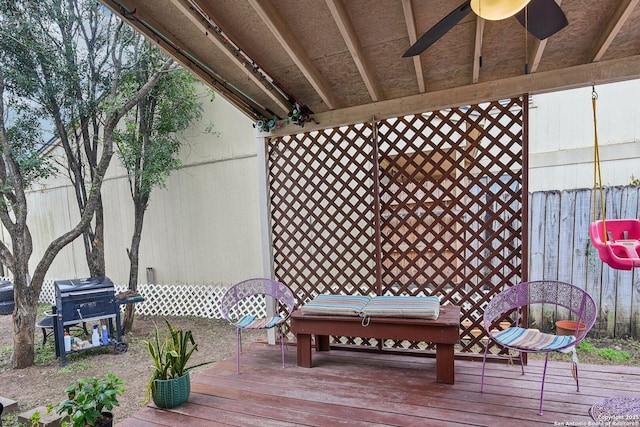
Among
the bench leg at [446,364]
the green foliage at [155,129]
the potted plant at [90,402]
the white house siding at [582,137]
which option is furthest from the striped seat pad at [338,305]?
the green foliage at [155,129]

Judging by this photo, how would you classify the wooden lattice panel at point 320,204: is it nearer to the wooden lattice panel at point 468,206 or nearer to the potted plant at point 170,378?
the wooden lattice panel at point 468,206

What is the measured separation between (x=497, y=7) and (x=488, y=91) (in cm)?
138

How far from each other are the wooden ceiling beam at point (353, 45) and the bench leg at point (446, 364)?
216 cm

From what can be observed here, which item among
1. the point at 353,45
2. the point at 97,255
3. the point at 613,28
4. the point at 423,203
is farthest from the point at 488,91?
the point at 97,255

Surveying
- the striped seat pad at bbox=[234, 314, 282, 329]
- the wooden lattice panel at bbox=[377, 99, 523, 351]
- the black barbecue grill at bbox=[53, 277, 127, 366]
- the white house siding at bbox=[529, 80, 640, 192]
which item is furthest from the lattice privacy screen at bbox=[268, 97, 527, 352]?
the black barbecue grill at bbox=[53, 277, 127, 366]

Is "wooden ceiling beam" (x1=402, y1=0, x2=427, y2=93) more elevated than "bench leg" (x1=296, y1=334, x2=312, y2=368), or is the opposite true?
"wooden ceiling beam" (x1=402, y1=0, x2=427, y2=93)

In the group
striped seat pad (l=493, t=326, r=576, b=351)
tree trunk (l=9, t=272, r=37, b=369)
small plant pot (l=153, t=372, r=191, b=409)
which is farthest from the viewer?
tree trunk (l=9, t=272, r=37, b=369)

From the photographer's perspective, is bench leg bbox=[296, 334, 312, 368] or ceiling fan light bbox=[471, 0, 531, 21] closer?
ceiling fan light bbox=[471, 0, 531, 21]

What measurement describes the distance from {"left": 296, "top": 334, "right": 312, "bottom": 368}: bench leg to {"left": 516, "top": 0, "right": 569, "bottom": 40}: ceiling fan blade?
8.60 feet

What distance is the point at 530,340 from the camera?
2.29 m

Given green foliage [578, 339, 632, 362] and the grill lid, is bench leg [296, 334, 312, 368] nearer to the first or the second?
green foliage [578, 339, 632, 362]

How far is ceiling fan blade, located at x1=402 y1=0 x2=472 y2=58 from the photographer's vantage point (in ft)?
5.36

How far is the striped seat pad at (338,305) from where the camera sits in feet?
9.11

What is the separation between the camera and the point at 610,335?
354 cm
